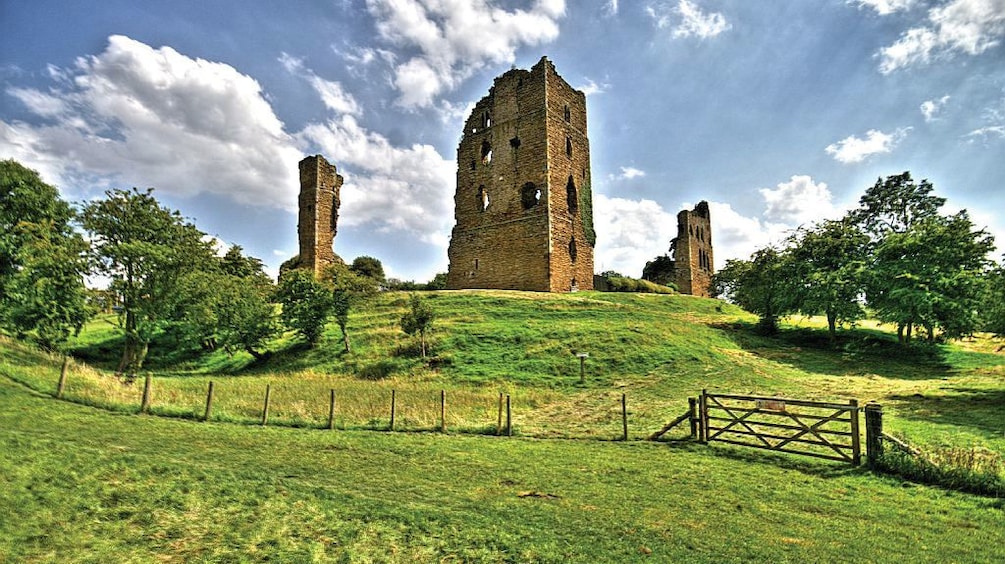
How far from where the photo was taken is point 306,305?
85.8ft

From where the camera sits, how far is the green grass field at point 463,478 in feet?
19.0

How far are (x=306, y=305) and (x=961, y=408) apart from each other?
26.9 m

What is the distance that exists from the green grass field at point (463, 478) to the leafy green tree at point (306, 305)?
547 cm

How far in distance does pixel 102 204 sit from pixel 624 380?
21829 millimetres

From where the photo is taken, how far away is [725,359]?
22.5 meters

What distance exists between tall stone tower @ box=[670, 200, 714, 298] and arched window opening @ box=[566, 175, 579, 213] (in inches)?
1038

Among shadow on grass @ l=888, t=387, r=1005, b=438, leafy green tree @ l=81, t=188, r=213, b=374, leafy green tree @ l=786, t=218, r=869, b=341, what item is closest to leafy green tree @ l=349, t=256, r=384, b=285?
leafy green tree @ l=81, t=188, r=213, b=374

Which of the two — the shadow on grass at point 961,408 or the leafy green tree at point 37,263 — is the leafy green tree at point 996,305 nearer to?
the shadow on grass at point 961,408

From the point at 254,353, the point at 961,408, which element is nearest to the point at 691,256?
the point at 961,408

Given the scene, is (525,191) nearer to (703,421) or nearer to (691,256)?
(703,421)

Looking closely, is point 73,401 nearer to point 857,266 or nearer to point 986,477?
point 986,477

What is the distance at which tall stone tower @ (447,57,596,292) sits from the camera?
1331 inches

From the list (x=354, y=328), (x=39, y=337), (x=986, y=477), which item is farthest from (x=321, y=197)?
(x=986, y=477)

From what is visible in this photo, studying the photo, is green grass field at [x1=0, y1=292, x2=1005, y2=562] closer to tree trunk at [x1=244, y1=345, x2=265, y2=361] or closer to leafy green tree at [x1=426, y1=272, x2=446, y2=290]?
tree trunk at [x1=244, y1=345, x2=265, y2=361]
